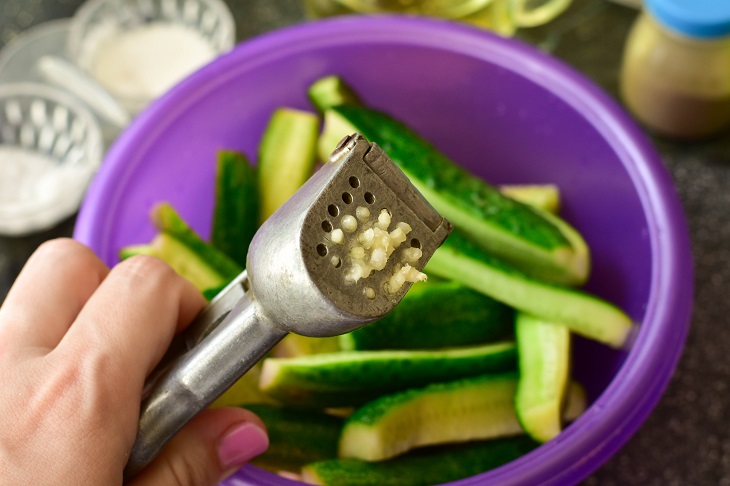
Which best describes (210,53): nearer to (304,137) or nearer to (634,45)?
(304,137)

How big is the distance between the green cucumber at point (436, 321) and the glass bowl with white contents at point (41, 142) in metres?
0.48

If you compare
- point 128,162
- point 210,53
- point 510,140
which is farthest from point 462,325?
point 210,53

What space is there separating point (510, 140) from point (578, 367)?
273 millimetres

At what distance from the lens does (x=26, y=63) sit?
45.1 inches

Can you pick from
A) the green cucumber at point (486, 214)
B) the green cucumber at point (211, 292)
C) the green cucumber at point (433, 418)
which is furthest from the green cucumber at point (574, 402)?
the green cucumber at point (211, 292)

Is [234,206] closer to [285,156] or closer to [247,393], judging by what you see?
[285,156]

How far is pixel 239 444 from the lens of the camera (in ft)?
1.98

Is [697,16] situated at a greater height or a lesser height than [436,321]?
greater

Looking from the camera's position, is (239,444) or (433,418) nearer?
(239,444)

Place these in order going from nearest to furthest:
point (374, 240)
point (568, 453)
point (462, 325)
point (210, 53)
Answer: point (374, 240)
point (568, 453)
point (462, 325)
point (210, 53)

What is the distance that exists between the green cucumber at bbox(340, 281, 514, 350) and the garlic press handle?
8.7 inches

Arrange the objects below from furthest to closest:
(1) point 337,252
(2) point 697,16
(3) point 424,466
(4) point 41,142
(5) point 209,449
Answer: (4) point 41,142 → (2) point 697,16 → (3) point 424,466 → (5) point 209,449 → (1) point 337,252

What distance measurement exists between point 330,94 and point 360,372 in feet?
1.08

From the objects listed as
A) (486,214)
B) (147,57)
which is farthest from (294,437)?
(147,57)
